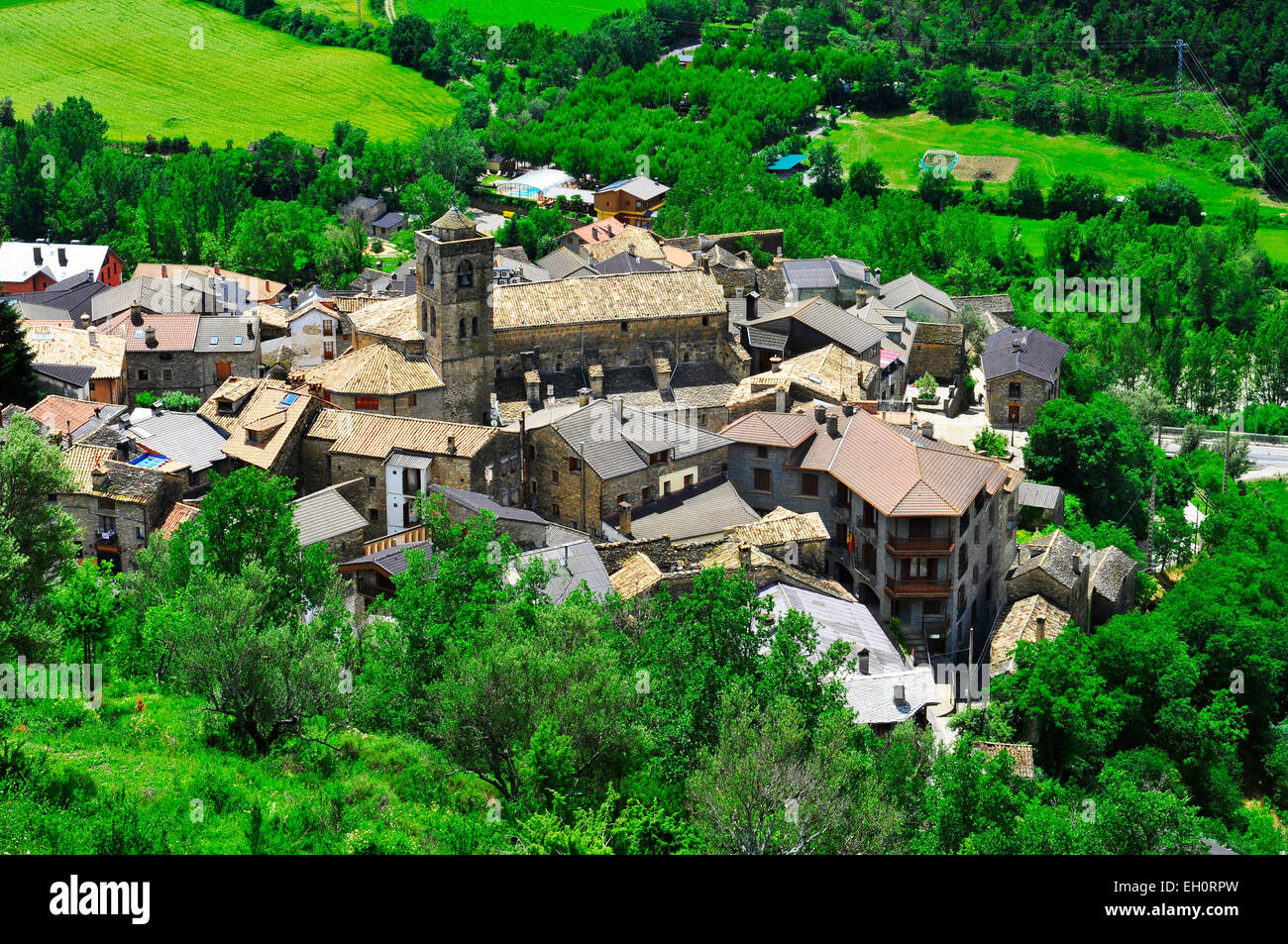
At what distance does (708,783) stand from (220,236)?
116 meters

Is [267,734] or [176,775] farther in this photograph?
[267,734]

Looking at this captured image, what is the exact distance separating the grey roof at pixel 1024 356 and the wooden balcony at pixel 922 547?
1344 inches

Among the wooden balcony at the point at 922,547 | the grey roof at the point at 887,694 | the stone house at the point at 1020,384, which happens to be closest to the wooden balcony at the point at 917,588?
the wooden balcony at the point at 922,547

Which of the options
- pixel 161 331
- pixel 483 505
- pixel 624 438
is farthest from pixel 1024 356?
pixel 161 331

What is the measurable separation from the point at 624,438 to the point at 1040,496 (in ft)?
81.2

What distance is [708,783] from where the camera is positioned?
38.5 meters

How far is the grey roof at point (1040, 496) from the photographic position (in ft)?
267

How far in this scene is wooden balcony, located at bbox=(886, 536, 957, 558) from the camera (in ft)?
216

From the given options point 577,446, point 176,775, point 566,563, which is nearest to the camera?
point 176,775

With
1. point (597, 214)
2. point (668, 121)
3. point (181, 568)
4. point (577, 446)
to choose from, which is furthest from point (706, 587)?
point (668, 121)

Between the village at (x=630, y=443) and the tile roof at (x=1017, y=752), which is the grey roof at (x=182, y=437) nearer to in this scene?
the village at (x=630, y=443)

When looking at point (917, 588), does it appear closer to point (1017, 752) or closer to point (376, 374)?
point (1017, 752)

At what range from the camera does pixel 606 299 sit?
86.4m
